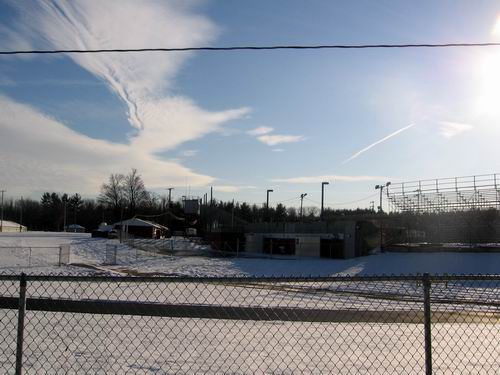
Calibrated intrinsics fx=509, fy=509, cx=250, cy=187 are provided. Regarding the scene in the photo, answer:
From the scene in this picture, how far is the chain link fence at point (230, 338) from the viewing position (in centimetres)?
633

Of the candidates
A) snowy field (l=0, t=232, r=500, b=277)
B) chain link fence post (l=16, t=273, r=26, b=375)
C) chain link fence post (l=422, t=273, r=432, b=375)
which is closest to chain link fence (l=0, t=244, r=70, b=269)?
snowy field (l=0, t=232, r=500, b=277)

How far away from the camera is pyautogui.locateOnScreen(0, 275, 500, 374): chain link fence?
6332mm

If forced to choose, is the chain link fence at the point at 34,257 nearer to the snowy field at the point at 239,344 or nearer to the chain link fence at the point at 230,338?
the snowy field at the point at 239,344

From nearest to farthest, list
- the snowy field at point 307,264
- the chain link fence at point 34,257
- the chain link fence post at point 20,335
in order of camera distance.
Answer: the chain link fence post at point 20,335, the chain link fence at point 34,257, the snowy field at point 307,264

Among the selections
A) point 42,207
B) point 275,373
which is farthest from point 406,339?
point 42,207

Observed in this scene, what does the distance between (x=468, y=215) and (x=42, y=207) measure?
12845 centimetres

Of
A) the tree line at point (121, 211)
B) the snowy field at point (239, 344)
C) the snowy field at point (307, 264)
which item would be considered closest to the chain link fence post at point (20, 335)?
the snowy field at point (239, 344)

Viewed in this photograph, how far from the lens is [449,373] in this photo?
6660 millimetres

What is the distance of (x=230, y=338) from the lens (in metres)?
8.95

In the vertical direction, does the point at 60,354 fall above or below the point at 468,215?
below

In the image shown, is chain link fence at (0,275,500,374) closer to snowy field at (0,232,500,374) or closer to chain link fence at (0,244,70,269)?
snowy field at (0,232,500,374)

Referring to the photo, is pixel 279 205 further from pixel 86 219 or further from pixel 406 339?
pixel 406 339

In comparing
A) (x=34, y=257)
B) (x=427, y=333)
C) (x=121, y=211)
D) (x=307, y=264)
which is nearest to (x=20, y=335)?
(x=427, y=333)

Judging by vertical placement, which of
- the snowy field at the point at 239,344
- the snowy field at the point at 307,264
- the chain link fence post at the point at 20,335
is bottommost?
the snowy field at the point at 307,264
